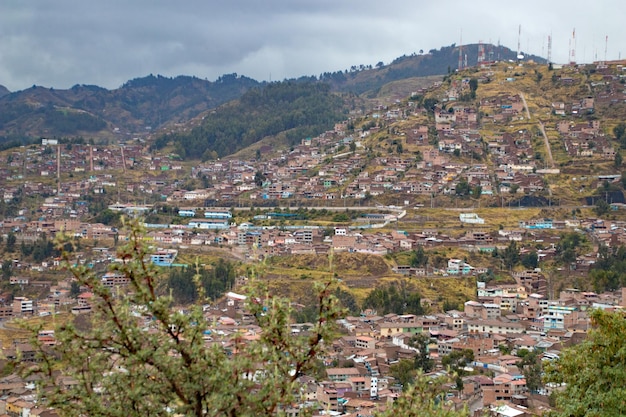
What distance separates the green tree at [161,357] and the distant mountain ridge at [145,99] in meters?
87.5

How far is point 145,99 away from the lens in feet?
443

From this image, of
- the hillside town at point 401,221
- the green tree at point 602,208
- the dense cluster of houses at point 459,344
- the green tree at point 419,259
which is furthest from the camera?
the green tree at point 602,208

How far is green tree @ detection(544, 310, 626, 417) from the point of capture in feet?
23.7

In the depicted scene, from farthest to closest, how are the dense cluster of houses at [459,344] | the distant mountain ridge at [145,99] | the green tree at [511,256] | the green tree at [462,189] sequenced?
the distant mountain ridge at [145,99] < the green tree at [462,189] < the green tree at [511,256] < the dense cluster of houses at [459,344]

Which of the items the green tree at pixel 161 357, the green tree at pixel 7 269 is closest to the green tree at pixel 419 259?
the green tree at pixel 7 269

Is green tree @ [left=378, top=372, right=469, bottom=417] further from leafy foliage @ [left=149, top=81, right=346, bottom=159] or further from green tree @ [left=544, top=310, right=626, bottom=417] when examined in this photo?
leafy foliage @ [left=149, top=81, right=346, bottom=159]

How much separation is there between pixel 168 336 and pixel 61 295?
27.6m

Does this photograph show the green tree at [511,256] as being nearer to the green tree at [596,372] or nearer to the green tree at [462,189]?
the green tree at [462,189]

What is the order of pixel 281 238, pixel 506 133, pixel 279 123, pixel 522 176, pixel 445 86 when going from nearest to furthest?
pixel 281 238 → pixel 522 176 → pixel 506 133 → pixel 445 86 → pixel 279 123

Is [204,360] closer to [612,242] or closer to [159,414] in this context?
[159,414]

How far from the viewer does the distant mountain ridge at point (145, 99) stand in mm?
94562

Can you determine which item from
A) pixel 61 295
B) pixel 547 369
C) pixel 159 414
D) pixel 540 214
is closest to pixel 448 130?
pixel 540 214

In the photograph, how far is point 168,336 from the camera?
4.25 metres

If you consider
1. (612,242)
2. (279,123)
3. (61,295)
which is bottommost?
(61,295)
